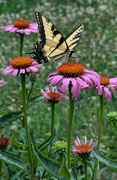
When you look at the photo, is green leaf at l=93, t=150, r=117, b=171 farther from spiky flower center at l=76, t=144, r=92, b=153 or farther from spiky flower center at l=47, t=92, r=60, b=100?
spiky flower center at l=47, t=92, r=60, b=100

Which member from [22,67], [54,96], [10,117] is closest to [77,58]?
[54,96]

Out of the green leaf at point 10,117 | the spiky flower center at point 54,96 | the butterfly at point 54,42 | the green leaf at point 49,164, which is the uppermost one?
the butterfly at point 54,42

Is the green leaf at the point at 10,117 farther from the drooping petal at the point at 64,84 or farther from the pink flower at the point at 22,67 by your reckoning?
the drooping petal at the point at 64,84

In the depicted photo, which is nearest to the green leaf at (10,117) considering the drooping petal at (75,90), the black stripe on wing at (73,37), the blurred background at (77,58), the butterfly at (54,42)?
the blurred background at (77,58)

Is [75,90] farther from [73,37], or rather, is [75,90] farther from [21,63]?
[73,37]

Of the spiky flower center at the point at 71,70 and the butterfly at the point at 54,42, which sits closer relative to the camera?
the spiky flower center at the point at 71,70

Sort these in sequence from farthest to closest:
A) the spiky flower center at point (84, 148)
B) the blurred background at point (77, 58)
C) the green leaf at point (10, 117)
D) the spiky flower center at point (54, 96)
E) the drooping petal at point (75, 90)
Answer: the blurred background at point (77, 58) < the spiky flower center at point (54, 96) < the green leaf at point (10, 117) < the spiky flower center at point (84, 148) < the drooping petal at point (75, 90)

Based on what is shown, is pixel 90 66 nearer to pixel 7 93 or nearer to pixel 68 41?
pixel 7 93
